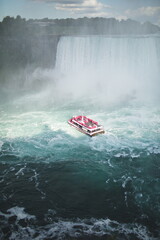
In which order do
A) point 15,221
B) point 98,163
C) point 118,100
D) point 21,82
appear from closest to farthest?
1. point 15,221
2. point 98,163
3. point 118,100
4. point 21,82

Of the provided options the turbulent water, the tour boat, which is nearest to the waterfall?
the turbulent water

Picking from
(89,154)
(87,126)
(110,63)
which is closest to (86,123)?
(87,126)

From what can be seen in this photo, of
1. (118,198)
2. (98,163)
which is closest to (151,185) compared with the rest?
(118,198)

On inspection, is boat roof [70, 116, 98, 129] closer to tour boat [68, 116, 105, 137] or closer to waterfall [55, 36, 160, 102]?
tour boat [68, 116, 105, 137]

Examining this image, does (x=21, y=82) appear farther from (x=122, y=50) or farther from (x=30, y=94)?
(x=122, y=50)

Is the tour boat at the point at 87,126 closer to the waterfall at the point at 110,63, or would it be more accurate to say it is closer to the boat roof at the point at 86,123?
the boat roof at the point at 86,123

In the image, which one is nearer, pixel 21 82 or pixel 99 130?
pixel 99 130
